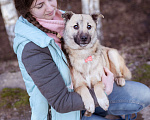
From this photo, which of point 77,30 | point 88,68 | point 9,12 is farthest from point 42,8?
point 9,12

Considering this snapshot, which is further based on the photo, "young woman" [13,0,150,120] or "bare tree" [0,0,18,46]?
"bare tree" [0,0,18,46]

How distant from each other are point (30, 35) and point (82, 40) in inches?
29.9

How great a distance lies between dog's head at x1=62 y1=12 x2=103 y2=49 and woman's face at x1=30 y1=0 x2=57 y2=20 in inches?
13.3

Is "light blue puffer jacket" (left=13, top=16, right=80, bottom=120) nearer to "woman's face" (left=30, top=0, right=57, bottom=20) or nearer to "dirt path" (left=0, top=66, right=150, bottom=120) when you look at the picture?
"woman's face" (left=30, top=0, right=57, bottom=20)

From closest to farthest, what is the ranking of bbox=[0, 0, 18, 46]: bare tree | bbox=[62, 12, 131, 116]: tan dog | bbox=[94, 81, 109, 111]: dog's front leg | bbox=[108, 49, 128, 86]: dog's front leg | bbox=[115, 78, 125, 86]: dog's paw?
bbox=[94, 81, 109, 111]: dog's front leg < bbox=[62, 12, 131, 116]: tan dog < bbox=[115, 78, 125, 86]: dog's paw < bbox=[108, 49, 128, 86]: dog's front leg < bbox=[0, 0, 18, 46]: bare tree

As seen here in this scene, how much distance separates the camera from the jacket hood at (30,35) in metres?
1.66

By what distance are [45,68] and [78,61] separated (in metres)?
0.72

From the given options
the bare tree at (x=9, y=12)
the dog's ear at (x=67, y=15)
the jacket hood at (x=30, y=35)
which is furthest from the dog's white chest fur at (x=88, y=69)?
the bare tree at (x=9, y=12)

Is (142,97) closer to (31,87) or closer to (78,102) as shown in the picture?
(78,102)

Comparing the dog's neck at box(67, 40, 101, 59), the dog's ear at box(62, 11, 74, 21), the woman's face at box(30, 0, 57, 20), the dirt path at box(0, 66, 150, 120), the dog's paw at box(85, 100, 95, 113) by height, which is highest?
the woman's face at box(30, 0, 57, 20)

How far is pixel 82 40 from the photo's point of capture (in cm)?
219

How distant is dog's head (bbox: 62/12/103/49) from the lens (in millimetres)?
2279

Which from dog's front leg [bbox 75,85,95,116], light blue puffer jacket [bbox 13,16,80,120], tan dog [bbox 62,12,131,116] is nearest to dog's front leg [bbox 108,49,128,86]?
tan dog [bbox 62,12,131,116]

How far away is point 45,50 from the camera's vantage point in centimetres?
173
